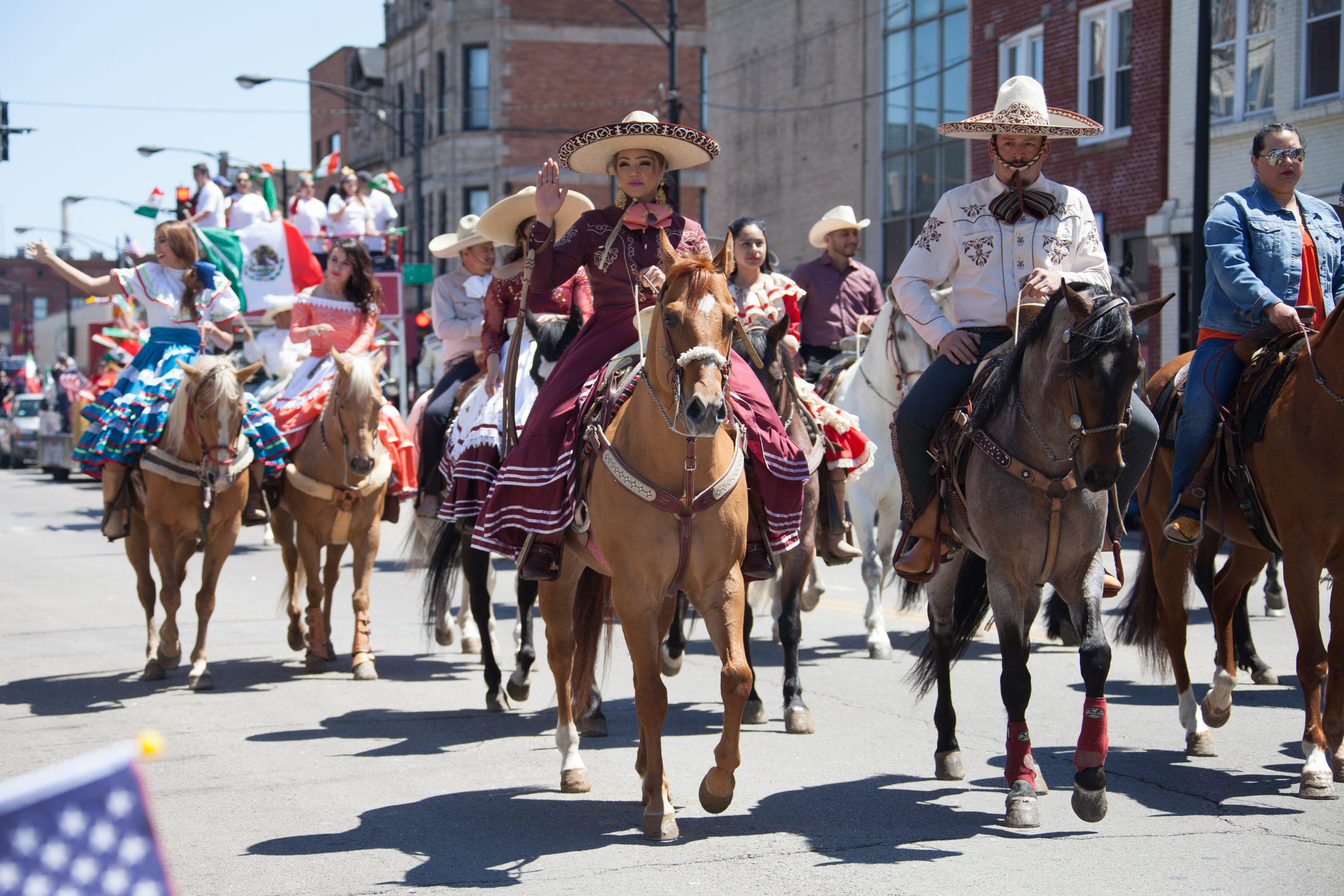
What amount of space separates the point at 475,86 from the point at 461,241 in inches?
1756

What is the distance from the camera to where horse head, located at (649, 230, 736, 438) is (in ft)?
15.8

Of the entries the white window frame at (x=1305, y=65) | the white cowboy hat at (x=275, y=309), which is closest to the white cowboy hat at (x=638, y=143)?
the white cowboy hat at (x=275, y=309)

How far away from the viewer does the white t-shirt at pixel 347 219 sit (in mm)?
23984

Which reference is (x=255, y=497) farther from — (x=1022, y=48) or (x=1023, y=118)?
(x=1022, y=48)

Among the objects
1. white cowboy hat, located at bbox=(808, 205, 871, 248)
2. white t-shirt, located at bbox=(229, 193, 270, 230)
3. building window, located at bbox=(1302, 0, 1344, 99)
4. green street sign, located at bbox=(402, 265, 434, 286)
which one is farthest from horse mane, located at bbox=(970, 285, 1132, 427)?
green street sign, located at bbox=(402, 265, 434, 286)

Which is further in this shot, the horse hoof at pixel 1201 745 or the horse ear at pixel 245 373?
the horse ear at pixel 245 373

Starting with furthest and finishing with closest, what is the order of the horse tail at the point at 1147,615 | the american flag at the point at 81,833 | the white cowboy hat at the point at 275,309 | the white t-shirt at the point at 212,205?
the white t-shirt at the point at 212,205, the white cowboy hat at the point at 275,309, the horse tail at the point at 1147,615, the american flag at the point at 81,833

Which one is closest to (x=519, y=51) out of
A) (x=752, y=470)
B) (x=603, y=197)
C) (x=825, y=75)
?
(x=603, y=197)

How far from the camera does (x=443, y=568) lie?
367 inches

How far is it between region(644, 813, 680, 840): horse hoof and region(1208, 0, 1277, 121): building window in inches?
722

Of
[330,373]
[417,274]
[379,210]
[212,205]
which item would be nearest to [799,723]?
[330,373]

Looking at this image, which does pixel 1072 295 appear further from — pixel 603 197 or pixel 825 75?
pixel 603 197

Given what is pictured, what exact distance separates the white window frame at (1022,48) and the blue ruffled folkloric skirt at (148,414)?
18.7m

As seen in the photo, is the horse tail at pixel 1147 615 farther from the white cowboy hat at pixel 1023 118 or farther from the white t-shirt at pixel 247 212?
the white t-shirt at pixel 247 212
